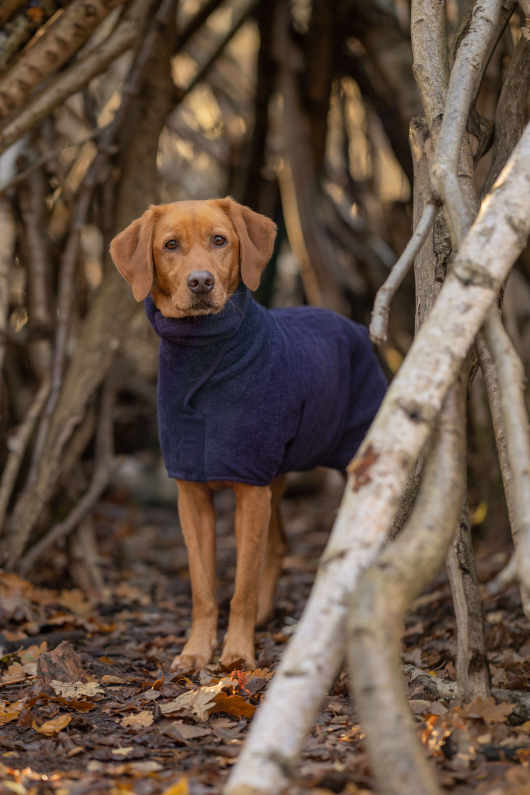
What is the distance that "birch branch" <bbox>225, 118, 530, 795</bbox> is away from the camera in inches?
69.1

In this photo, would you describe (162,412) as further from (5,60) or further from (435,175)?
(5,60)

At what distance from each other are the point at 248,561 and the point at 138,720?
103cm

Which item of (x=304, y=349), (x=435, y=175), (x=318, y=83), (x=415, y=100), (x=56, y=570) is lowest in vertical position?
(x=56, y=570)

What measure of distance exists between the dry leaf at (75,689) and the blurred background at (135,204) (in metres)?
1.60

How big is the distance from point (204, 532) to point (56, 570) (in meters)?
1.86

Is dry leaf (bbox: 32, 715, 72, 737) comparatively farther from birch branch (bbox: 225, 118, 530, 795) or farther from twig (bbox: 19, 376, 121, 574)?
twig (bbox: 19, 376, 121, 574)

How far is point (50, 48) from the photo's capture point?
4.02 meters

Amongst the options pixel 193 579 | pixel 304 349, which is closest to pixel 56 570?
pixel 193 579

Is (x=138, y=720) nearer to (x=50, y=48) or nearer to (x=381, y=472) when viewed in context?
(x=381, y=472)

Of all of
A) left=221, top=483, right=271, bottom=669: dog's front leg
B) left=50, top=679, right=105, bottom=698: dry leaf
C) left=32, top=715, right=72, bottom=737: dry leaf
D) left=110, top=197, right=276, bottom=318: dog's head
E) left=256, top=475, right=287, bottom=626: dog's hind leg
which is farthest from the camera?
left=256, top=475, right=287, bottom=626: dog's hind leg

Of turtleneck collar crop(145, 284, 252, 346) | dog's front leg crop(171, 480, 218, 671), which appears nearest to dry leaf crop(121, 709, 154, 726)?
dog's front leg crop(171, 480, 218, 671)

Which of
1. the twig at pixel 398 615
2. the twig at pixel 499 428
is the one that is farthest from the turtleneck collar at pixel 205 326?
the twig at pixel 398 615

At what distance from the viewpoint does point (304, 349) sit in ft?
12.5

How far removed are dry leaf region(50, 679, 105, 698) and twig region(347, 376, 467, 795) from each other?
4.95ft
